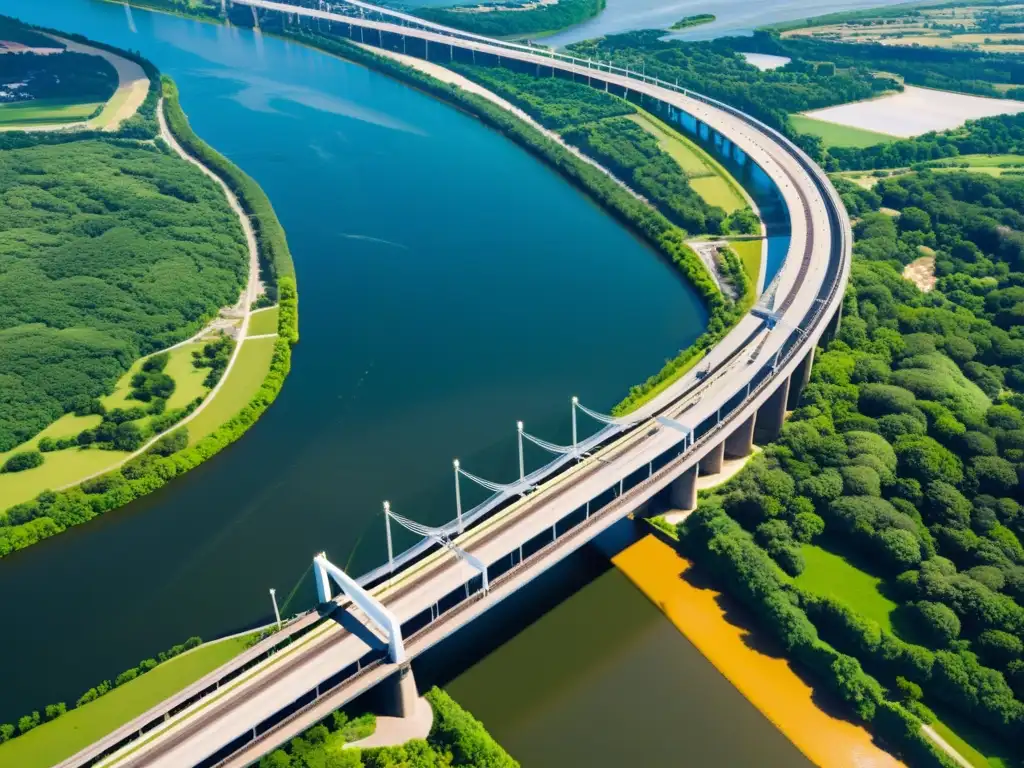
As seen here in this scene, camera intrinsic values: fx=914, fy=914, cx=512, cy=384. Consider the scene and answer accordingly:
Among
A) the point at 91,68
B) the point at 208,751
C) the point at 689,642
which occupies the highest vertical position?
the point at 91,68

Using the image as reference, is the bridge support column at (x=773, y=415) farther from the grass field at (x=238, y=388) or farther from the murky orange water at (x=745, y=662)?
the grass field at (x=238, y=388)

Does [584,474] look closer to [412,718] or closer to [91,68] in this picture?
[412,718]

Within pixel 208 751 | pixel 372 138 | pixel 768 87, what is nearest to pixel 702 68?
pixel 768 87

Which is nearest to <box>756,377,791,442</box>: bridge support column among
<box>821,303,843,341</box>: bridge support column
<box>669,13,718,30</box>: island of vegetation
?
<box>821,303,843,341</box>: bridge support column

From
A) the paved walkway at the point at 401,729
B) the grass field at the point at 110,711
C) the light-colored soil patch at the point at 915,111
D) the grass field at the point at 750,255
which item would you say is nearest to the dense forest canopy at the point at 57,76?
the grass field at the point at 750,255

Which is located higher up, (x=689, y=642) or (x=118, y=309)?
(x=118, y=309)

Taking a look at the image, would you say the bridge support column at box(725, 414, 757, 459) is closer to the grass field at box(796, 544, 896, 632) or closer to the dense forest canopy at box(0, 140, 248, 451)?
the grass field at box(796, 544, 896, 632)

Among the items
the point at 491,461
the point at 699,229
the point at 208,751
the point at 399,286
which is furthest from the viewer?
the point at 699,229
